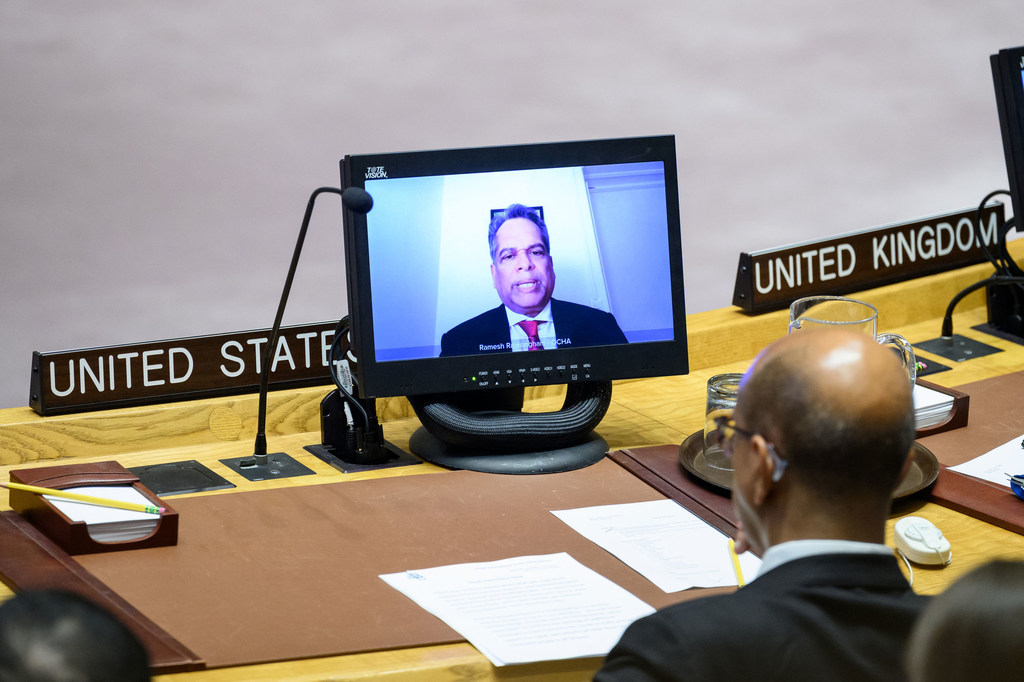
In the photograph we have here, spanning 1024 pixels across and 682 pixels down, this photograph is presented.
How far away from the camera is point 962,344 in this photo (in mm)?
2719

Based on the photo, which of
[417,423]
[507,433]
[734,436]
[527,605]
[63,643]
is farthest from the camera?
[417,423]

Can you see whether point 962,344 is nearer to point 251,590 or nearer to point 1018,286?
point 1018,286

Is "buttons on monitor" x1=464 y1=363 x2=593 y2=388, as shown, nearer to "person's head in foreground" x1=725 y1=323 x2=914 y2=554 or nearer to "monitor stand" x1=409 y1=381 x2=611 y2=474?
"monitor stand" x1=409 y1=381 x2=611 y2=474

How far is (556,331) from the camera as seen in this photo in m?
2.12

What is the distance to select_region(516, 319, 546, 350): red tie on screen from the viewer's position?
6.92ft

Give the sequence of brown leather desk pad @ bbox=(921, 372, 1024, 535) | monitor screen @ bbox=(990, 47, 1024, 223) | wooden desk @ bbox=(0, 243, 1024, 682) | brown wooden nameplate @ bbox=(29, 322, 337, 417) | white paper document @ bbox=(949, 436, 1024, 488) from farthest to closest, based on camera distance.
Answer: monitor screen @ bbox=(990, 47, 1024, 223), brown wooden nameplate @ bbox=(29, 322, 337, 417), white paper document @ bbox=(949, 436, 1024, 488), brown leather desk pad @ bbox=(921, 372, 1024, 535), wooden desk @ bbox=(0, 243, 1024, 682)

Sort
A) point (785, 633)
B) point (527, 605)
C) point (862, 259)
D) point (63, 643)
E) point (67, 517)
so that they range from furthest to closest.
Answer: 1. point (862, 259)
2. point (67, 517)
3. point (527, 605)
4. point (785, 633)
5. point (63, 643)

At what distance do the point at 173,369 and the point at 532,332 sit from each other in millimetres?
572

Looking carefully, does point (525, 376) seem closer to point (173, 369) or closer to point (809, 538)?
point (173, 369)

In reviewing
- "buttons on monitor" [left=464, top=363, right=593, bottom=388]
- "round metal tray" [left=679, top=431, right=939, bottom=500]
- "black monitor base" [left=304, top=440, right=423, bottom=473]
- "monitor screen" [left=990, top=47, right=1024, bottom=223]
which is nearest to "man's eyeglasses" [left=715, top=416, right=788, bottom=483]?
"round metal tray" [left=679, top=431, right=939, bottom=500]

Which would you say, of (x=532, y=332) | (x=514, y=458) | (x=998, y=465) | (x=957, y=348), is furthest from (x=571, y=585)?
(x=957, y=348)

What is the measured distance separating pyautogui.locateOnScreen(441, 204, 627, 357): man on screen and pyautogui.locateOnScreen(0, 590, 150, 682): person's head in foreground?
123 cm

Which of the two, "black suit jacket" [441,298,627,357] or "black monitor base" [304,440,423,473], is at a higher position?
"black suit jacket" [441,298,627,357]

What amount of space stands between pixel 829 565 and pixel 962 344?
1599 millimetres
